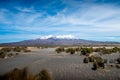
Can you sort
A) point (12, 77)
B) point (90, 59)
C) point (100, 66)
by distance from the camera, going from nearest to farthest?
point (12, 77)
point (100, 66)
point (90, 59)


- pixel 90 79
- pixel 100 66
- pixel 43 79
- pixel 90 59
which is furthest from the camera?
pixel 90 59

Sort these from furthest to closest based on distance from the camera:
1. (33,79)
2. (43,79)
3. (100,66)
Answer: (100,66) < (43,79) < (33,79)

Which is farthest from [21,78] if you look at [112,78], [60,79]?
[112,78]

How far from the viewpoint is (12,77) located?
873 centimetres

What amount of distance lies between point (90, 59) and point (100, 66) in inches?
219

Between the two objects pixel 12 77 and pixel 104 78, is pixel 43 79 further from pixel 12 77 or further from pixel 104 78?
pixel 104 78

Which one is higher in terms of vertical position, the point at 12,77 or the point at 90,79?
the point at 12,77

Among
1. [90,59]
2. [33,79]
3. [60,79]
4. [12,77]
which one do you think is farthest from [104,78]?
[90,59]

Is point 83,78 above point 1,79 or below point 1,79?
below

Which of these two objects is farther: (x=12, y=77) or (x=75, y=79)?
(x=75, y=79)

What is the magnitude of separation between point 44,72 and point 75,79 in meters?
4.14

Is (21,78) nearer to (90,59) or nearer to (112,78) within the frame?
(112,78)

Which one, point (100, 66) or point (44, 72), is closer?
point (44, 72)

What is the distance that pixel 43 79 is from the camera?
37.3 feet
